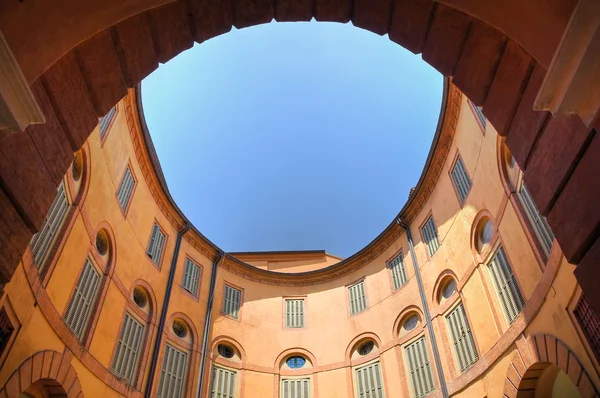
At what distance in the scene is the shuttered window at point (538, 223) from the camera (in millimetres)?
9078

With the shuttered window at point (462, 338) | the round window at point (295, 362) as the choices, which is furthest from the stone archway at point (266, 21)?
the round window at point (295, 362)

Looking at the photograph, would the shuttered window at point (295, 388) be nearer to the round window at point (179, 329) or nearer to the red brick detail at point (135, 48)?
the round window at point (179, 329)

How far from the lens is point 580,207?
379 centimetres

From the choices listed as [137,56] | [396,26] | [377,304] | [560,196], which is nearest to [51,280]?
[137,56]

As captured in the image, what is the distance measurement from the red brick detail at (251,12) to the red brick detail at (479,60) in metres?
2.44

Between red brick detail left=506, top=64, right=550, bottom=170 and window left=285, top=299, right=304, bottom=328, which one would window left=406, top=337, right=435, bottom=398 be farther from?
red brick detail left=506, top=64, right=550, bottom=170

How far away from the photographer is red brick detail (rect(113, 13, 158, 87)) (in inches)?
194

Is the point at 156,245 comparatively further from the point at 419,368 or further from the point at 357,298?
the point at 419,368

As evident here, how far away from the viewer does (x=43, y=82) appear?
13.3 feet

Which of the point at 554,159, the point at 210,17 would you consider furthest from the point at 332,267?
the point at 554,159

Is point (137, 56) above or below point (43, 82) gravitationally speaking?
above

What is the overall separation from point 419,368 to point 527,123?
437 inches

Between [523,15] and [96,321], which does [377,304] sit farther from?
[523,15]

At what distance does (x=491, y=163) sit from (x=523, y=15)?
8029 mm
